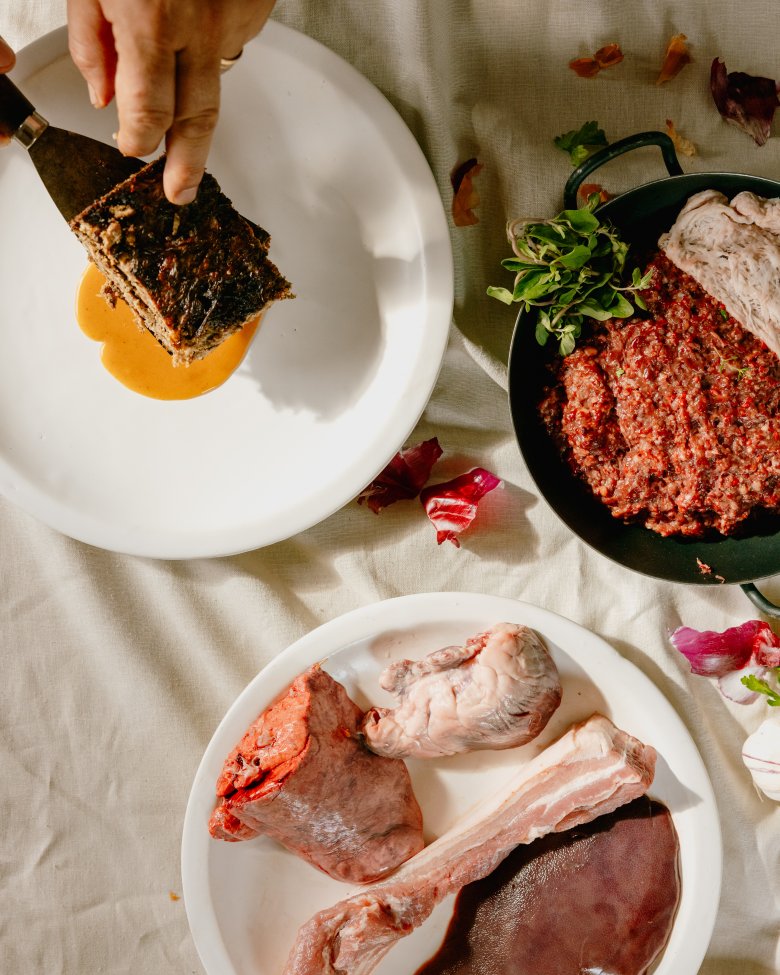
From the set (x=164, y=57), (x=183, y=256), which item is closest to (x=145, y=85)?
(x=164, y=57)

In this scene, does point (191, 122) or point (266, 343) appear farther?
point (266, 343)

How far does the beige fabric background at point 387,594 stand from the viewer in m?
2.06

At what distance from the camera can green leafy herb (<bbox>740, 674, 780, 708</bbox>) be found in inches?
80.4

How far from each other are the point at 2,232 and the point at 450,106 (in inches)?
43.4

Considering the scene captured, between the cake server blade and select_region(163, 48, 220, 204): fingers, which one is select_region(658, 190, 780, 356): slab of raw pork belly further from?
the cake server blade

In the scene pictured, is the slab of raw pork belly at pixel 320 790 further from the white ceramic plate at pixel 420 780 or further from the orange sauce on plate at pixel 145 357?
the orange sauce on plate at pixel 145 357

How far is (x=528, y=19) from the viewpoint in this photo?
205cm

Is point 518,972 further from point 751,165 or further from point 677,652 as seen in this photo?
point 751,165

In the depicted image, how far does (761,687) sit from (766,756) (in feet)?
0.65

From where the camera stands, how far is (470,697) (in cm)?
203

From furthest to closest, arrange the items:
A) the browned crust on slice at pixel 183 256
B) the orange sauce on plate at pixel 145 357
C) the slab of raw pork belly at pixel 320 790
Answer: the orange sauce on plate at pixel 145 357
the slab of raw pork belly at pixel 320 790
the browned crust on slice at pixel 183 256

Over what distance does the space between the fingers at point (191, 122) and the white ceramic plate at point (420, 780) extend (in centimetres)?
105

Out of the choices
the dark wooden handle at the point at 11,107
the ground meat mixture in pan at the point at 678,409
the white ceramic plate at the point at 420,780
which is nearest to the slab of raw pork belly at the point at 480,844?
the white ceramic plate at the point at 420,780

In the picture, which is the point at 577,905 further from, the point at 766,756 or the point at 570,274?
the point at 570,274
